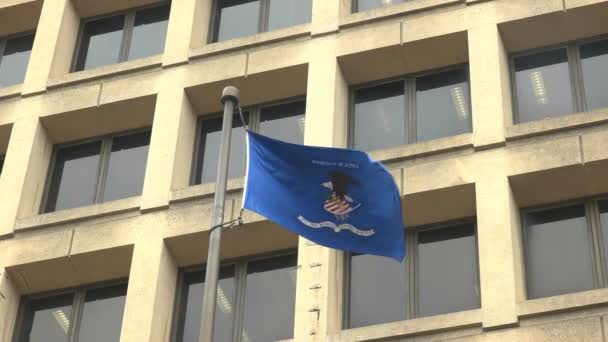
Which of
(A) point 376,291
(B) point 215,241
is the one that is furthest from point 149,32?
(B) point 215,241

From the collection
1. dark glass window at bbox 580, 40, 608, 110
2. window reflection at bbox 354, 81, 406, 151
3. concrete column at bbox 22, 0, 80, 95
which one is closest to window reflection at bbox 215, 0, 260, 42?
window reflection at bbox 354, 81, 406, 151

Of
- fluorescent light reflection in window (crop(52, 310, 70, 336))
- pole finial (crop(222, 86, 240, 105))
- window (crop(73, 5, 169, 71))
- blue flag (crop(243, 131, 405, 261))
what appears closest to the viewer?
pole finial (crop(222, 86, 240, 105))

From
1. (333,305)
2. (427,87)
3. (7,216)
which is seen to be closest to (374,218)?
(333,305)

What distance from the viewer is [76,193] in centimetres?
2748

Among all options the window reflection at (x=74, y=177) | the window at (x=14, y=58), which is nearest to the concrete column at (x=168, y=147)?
the window reflection at (x=74, y=177)

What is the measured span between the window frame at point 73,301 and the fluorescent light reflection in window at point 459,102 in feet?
22.4

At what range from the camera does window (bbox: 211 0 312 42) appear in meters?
28.3

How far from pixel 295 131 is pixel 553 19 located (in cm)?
528

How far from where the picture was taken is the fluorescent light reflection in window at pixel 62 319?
25.5 metres

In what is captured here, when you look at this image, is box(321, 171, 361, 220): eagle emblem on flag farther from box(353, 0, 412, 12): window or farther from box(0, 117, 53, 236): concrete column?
box(0, 117, 53, 236): concrete column

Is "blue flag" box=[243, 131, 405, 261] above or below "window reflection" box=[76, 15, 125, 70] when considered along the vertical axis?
below

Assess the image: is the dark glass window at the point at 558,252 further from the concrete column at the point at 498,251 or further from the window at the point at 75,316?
the window at the point at 75,316

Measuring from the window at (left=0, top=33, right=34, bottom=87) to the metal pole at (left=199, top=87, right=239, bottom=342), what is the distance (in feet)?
37.6

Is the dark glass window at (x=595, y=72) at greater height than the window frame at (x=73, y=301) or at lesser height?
greater
